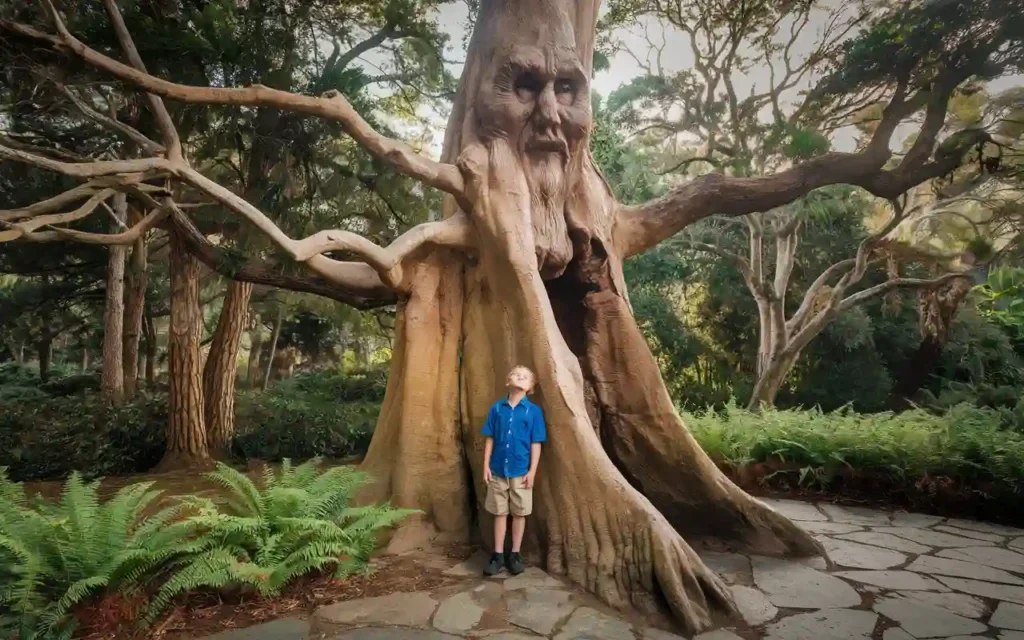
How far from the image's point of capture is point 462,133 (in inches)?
206

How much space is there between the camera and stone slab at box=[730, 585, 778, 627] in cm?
325

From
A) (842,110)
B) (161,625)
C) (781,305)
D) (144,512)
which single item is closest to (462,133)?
(161,625)

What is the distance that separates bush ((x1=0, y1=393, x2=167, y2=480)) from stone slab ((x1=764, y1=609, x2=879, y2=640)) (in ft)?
27.2

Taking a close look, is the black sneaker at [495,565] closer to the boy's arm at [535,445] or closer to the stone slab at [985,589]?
the boy's arm at [535,445]

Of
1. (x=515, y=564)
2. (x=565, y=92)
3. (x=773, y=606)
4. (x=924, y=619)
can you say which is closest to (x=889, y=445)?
(x=924, y=619)

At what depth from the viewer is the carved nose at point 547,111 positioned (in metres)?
4.85

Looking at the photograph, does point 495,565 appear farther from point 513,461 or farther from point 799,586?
point 799,586

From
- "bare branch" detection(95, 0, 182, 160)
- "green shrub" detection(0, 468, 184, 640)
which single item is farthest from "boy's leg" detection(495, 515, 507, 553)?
"bare branch" detection(95, 0, 182, 160)

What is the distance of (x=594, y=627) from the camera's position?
3.09 m

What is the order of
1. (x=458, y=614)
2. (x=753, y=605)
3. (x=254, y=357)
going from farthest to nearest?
(x=254, y=357), (x=753, y=605), (x=458, y=614)

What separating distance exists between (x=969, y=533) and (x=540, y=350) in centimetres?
433

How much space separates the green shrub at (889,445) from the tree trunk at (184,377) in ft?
22.2

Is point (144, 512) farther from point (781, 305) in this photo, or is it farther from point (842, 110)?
point (781, 305)

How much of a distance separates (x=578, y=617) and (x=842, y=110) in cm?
923
